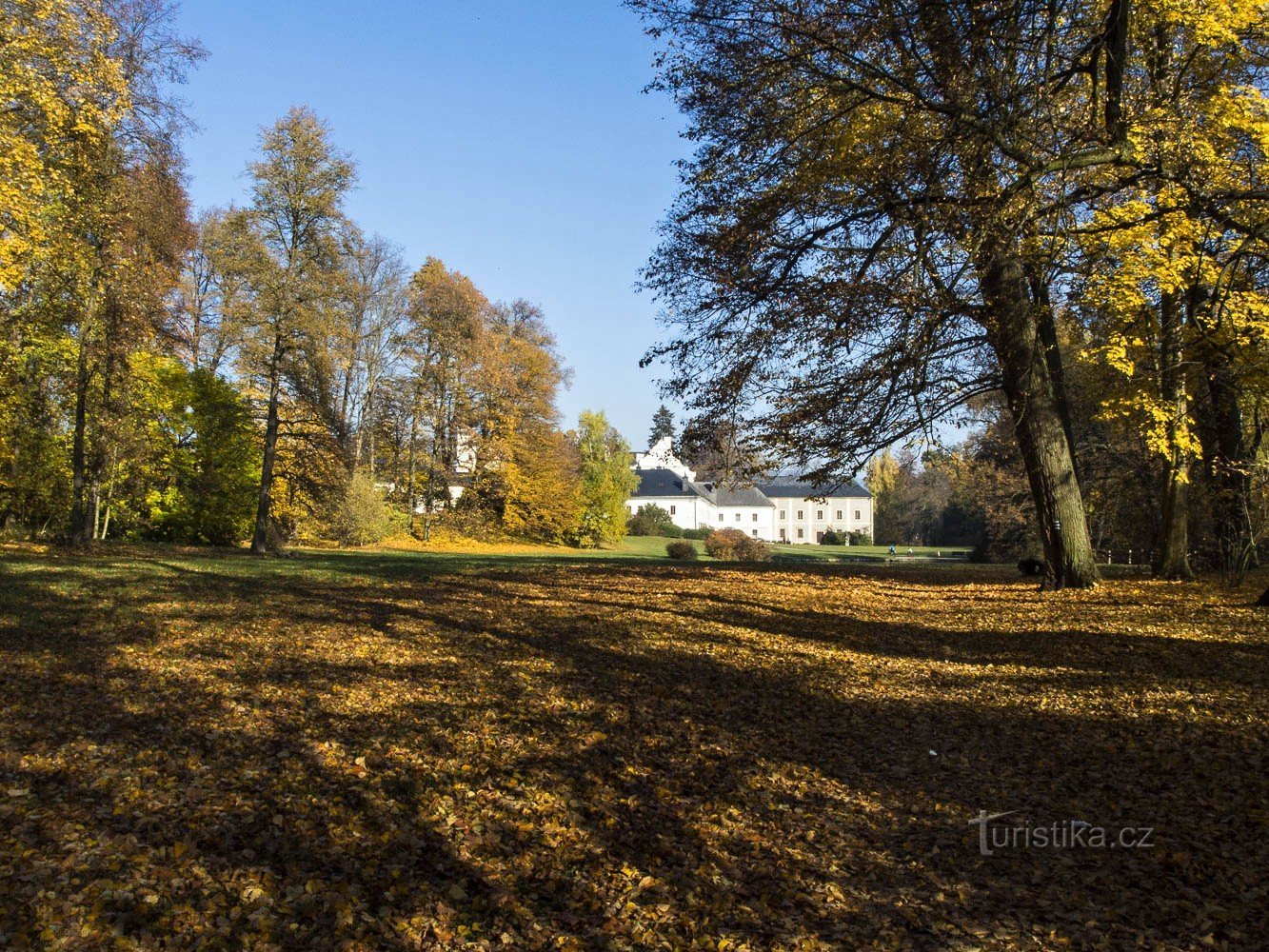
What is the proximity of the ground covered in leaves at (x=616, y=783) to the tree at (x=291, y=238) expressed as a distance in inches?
457

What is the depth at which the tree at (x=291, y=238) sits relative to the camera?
64.1ft

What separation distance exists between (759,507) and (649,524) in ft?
92.3

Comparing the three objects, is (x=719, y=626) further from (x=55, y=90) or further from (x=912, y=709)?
(x=55, y=90)

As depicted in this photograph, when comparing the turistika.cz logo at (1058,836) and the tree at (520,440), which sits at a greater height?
the tree at (520,440)

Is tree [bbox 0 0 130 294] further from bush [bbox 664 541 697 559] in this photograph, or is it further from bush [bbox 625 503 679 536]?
bush [bbox 625 503 679 536]

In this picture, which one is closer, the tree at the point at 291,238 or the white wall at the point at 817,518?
the tree at the point at 291,238

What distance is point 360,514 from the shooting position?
2823cm

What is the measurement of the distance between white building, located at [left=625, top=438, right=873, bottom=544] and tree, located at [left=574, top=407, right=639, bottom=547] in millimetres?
28503

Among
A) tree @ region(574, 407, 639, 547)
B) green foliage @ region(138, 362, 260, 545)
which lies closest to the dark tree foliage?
green foliage @ region(138, 362, 260, 545)

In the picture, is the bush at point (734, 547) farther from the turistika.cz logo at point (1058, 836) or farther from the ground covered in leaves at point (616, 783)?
A: the turistika.cz logo at point (1058, 836)

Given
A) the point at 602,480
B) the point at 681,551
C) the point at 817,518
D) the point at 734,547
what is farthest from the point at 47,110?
the point at 817,518

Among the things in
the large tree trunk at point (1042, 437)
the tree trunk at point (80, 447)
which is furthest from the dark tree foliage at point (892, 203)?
the tree trunk at point (80, 447)

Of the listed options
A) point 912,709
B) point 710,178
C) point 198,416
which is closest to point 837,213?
point 710,178

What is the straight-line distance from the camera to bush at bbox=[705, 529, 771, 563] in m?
29.6
